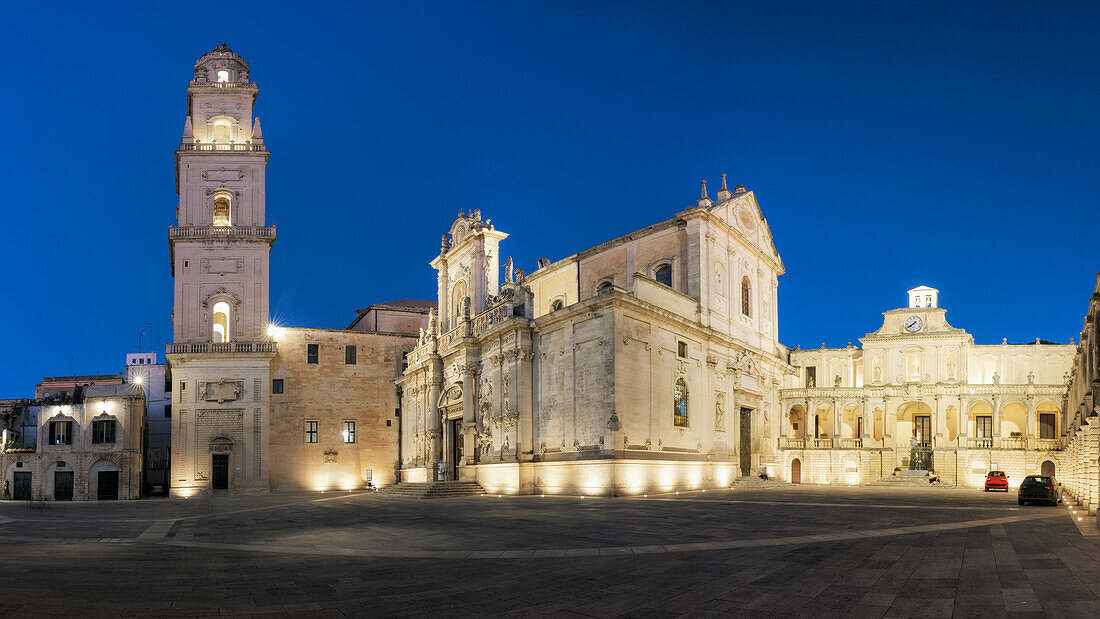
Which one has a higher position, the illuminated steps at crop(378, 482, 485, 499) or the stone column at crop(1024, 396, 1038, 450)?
the stone column at crop(1024, 396, 1038, 450)

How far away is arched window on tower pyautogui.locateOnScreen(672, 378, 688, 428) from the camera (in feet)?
117

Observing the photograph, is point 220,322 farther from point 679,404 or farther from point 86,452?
point 679,404

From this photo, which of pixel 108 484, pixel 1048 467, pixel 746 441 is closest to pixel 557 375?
pixel 746 441

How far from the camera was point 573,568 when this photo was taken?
431 inches

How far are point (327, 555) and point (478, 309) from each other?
30.4m

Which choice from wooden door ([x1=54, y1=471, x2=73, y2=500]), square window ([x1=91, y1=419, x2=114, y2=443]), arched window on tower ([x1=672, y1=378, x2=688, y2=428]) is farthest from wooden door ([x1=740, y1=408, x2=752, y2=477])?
wooden door ([x1=54, y1=471, x2=73, y2=500])

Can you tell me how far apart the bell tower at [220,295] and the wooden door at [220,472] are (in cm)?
6

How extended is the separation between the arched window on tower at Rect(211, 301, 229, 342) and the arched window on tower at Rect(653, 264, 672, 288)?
83.2ft

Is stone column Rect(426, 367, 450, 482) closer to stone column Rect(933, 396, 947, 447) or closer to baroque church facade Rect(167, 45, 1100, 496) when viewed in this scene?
baroque church facade Rect(167, 45, 1100, 496)

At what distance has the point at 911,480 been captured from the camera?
50.8 metres

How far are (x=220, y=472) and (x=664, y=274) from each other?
26.8 meters

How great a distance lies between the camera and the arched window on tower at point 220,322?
47062mm

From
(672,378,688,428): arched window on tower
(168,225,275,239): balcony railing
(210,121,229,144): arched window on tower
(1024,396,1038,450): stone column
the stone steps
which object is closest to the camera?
(672,378,688,428): arched window on tower

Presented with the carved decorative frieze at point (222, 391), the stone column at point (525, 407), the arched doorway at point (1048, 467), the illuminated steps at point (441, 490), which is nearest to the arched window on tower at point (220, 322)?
the carved decorative frieze at point (222, 391)
